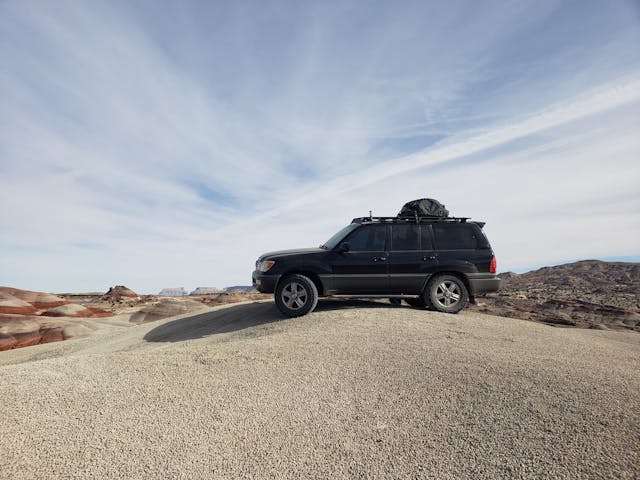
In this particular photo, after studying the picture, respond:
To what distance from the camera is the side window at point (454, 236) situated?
8203mm

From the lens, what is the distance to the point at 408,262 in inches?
318

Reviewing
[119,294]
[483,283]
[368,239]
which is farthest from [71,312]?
[483,283]

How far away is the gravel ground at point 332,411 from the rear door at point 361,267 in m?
2.02

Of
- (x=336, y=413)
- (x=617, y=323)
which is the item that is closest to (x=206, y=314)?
(x=336, y=413)

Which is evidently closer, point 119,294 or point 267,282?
point 267,282

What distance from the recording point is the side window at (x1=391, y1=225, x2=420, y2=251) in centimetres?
817

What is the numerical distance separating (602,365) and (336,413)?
4107 millimetres

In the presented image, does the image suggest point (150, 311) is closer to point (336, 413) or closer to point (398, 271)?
point (398, 271)

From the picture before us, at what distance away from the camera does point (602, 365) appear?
5.07 m

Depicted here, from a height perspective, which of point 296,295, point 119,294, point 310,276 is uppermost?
point 119,294

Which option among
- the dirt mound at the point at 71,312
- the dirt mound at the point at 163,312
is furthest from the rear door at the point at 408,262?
the dirt mound at the point at 71,312

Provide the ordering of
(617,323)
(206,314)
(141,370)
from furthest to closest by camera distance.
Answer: (617,323)
(206,314)
(141,370)

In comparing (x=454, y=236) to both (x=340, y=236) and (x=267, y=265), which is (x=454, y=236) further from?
(x=267, y=265)

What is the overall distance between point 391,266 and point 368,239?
81cm
